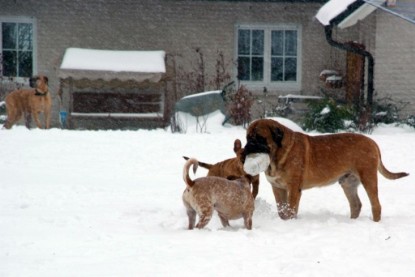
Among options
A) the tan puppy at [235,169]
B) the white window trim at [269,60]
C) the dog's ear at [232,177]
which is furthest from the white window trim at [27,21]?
the dog's ear at [232,177]

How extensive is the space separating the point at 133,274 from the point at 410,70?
13980 millimetres

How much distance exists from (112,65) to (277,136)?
39.3 ft

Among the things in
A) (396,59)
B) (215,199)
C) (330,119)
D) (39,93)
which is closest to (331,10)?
(396,59)

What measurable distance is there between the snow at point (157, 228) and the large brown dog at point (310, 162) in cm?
22

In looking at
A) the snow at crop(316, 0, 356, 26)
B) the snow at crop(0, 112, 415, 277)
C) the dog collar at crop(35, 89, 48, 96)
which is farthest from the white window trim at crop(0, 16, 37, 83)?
the snow at crop(0, 112, 415, 277)

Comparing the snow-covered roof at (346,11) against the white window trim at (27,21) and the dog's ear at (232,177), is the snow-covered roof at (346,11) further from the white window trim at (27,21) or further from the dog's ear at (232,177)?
the dog's ear at (232,177)

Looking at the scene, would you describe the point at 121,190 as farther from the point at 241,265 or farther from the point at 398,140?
the point at 398,140

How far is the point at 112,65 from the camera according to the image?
17594 millimetres

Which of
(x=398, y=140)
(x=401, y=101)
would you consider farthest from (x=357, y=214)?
(x=401, y=101)

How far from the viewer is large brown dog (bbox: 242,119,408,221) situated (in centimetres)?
615

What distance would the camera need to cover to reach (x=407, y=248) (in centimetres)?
505

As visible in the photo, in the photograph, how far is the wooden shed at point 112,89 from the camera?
1723 cm

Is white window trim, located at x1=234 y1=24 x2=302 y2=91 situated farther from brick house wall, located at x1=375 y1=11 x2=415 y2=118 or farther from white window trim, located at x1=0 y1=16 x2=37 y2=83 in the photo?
white window trim, located at x1=0 y1=16 x2=37 y2=83

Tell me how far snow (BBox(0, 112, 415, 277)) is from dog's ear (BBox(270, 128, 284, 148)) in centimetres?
71
